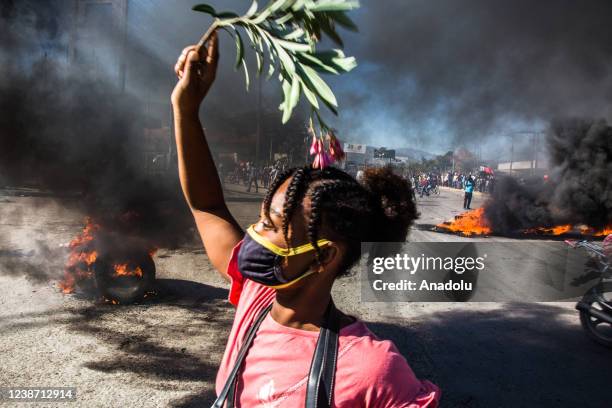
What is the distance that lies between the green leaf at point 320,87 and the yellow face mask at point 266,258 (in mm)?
368

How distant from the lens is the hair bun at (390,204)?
1.27 metres

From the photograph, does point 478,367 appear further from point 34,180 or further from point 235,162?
point 235,162

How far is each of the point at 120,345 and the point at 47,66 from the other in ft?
15.2

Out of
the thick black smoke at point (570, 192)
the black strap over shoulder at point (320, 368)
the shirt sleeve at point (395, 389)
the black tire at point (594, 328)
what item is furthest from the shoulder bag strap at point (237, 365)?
the thick black smoke at point (570, 192)

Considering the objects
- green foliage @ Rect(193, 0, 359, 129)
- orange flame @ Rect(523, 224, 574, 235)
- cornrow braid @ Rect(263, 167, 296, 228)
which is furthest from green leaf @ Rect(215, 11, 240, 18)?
orange flame @ Rect(523, 224, 574, 235)

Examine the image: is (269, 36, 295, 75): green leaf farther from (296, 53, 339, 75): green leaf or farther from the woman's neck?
the woman's neck

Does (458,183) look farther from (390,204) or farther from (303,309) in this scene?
(303,309)

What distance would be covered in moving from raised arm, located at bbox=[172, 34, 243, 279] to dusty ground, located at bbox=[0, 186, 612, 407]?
2.18 metres

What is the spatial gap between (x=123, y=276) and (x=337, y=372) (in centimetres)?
467

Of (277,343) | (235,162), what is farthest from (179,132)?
(235,162)

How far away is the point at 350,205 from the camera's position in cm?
119

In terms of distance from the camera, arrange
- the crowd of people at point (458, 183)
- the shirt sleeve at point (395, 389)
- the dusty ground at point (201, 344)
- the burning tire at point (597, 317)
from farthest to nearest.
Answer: the crowd of people at point (458, 183) < the burning tire at point (597, 317) < the dusty ground at point (201, 344) < the shirt sleeve at point (395, 389)

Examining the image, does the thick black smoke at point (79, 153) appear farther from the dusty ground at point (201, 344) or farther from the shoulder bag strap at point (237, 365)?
the shoulder bag strap at point (237, 365)

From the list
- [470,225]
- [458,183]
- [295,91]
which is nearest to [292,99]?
[295,91]
